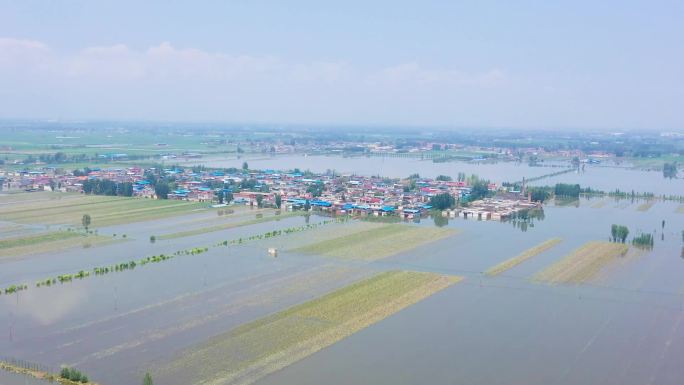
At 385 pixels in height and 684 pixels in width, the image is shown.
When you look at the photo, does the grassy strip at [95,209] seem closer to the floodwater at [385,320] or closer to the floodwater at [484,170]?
the floodwater at [385,320]

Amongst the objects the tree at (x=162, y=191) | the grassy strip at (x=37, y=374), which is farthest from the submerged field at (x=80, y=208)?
the grassy strip at (x=37, y=374)

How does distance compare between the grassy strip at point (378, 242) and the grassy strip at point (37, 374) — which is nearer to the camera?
the grassy strip at point (37, 374)

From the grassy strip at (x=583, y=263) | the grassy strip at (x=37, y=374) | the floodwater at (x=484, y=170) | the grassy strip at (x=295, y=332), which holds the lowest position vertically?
the grassy strip at (x=37, y=374)

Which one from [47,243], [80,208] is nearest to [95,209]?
[80,208]

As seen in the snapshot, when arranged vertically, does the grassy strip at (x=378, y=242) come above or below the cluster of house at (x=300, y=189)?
below

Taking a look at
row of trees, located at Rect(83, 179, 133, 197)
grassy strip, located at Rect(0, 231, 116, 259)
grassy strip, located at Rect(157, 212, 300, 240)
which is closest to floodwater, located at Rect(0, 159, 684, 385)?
grassy strip, located at Rect(0, 231, 116, 259)

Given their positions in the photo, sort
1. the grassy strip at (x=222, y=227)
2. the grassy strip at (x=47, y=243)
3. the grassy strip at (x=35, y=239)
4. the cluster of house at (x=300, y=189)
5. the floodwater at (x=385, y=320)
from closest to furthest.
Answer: the floodwater at (x=385, y=320)
the grassy strip at (x=47, y=243)
the grassy strip at (x=35, y=239)
the grassy strip at (x=222, y=227)
the cluster of house at (x=300, y=189)

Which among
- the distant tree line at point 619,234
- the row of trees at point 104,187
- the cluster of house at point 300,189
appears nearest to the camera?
the distant tree line at point 619,234
